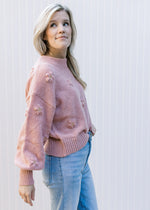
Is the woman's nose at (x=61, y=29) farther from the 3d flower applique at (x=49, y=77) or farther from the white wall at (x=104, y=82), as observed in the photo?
the white wall at (x=104, y=82)

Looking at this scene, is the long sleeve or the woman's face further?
the woman's face

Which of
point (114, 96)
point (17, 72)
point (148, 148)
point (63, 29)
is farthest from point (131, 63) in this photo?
point (63, 29)

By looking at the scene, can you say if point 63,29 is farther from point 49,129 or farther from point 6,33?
point 6,33

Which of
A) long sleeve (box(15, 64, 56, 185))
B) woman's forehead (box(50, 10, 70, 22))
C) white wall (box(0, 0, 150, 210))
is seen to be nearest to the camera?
long sleeve (box(15, 64, 56, 185))

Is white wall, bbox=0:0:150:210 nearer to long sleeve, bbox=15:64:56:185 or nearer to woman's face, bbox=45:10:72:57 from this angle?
woman's face, bbox=45:10:72:57

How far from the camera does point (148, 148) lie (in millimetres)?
1957

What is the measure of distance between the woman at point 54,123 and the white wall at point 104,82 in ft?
2.13

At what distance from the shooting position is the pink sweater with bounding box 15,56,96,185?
1022mm

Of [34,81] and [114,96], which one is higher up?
[34,81]

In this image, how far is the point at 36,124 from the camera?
3.37 ft

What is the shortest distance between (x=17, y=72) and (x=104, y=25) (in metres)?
0.58

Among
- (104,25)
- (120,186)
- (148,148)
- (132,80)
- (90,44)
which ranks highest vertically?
(104,25)

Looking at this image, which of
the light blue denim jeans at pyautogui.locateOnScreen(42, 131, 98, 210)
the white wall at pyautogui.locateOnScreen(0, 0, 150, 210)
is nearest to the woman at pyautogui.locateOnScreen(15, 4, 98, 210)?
the light blue denim jeans at pyautogui.locateOnScreen(42, 131, 98, 210)

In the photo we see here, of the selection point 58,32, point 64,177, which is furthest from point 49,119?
point 58,32
